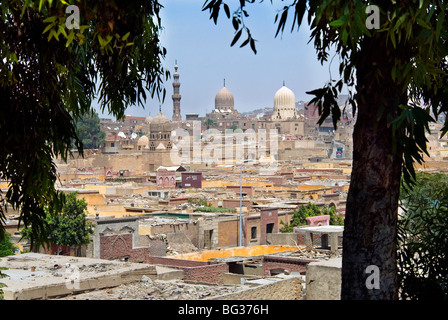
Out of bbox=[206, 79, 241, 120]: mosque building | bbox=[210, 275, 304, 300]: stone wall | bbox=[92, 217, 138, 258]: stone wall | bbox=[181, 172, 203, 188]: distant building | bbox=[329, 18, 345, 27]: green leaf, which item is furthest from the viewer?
bbox=[206, 79, 241, 120]: mosque building

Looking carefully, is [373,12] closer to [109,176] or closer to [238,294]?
[238,294]

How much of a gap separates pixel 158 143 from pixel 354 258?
59119 mm

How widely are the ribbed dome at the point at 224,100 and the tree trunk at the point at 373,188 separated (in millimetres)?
112595

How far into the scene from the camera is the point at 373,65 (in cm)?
333

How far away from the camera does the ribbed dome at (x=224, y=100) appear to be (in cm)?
11612

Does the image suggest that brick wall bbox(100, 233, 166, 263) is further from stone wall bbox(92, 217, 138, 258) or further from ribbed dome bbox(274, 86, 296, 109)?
ribbed dome bbox(274, 86, 296, 109)

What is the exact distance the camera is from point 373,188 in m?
3.31

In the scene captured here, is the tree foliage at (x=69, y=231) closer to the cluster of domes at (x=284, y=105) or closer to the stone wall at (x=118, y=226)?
the stone wall at (x=118, y=226)

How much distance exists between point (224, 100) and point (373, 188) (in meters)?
113

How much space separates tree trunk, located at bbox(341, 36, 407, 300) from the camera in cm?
330

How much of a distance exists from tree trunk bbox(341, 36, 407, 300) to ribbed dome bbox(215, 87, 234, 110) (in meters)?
113

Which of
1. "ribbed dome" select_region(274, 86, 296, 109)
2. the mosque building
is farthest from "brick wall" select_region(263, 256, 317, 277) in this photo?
the mosque building

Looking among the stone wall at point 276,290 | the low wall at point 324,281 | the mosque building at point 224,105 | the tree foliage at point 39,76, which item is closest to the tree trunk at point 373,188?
the tree foliage at point 39,76
